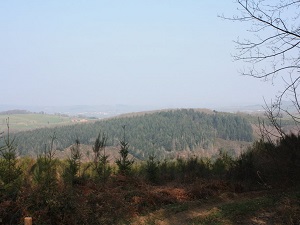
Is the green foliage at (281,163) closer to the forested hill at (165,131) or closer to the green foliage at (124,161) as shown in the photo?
the green foliage at (124,161)

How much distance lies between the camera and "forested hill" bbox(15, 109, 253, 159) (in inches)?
3910

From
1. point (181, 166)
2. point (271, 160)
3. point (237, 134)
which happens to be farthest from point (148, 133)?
point (271, 160)

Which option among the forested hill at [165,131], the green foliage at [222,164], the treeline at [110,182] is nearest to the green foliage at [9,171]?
the treeline at [110,182]

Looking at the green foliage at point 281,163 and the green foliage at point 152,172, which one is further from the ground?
the green foliage at point 281,163

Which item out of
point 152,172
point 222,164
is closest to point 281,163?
point 222,164

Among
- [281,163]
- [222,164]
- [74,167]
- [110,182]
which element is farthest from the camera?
[222,164]

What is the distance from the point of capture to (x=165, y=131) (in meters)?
112

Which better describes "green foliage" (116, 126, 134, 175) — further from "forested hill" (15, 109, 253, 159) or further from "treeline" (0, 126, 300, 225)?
"forested hill" (15, 109, 253, 159)

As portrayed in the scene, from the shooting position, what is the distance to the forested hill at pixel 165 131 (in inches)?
3910

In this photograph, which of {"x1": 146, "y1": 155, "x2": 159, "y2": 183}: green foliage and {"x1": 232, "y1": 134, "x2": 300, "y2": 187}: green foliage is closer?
{"x1": 232, "y1": 134, "x2": 300, "y2": 187}: green foliage

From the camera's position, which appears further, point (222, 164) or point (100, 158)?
point (222, 164)

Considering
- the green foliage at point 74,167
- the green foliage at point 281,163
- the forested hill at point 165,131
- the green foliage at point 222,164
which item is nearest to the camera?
the green foliage at point 281,163

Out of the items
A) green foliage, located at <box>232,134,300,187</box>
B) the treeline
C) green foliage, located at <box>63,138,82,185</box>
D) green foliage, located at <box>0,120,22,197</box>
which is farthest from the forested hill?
green foliage, located at <box>0,120,22,197</box>

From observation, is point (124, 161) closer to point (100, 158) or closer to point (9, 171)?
point (100, 158)
